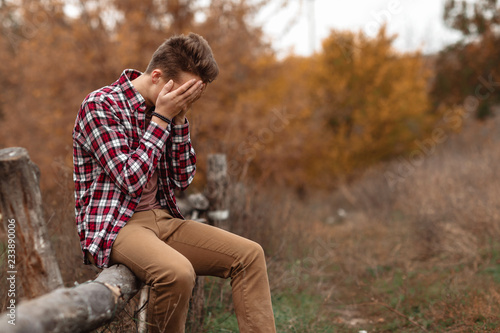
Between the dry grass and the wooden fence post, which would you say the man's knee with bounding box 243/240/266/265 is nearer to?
the dry grass

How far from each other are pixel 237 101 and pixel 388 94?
395 centimetres

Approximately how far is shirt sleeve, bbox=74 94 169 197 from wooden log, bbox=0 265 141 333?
413 mm

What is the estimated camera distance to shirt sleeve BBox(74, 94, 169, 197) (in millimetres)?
2033

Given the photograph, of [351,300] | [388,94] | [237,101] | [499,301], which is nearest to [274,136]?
[237,101]

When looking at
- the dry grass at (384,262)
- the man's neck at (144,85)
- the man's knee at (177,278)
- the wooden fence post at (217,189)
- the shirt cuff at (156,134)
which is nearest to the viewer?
the man's knee at (177,278)

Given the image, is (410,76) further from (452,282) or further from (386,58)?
(452,282)

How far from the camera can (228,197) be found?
4.34 metres

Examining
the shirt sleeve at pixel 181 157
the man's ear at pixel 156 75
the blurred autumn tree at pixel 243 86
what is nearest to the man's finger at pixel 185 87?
the man's ear at pixel 156 75

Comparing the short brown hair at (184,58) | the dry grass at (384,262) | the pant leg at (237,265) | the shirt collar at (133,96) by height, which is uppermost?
the short brown hair at (184,58)

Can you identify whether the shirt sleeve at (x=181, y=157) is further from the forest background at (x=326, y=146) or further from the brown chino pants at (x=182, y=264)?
the forest background at (x=326, y=146)

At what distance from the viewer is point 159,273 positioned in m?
1.97

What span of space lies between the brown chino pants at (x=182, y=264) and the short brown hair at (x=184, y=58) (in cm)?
74

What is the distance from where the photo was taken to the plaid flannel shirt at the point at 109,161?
205cm

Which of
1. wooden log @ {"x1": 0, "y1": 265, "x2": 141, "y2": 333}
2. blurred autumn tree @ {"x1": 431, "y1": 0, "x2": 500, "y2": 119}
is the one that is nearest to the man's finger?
wooden log @ {"x1": 0, "y1": 265, "x2": 141, "y2": 333}
